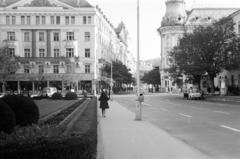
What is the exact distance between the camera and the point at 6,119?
9.14 meters

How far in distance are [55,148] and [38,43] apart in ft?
264

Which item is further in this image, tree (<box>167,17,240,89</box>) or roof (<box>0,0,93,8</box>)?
roof (<box>0,0,93,8</box>)

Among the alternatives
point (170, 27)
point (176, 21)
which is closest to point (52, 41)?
point (170, 27)

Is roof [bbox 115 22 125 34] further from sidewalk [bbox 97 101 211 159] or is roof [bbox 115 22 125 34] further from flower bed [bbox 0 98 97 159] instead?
flower bed [bbox 0 98 97 159]

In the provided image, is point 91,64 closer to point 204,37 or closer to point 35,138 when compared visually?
point 204,37

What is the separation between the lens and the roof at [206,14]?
10106 centimetres

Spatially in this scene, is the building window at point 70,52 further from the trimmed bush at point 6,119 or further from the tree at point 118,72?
the trimmed bush at point 6,119

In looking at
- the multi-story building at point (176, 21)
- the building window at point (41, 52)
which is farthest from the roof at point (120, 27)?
the building window at point (41, 52)

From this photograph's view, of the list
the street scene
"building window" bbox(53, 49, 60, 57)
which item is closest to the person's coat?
the street scene

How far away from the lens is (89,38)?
8669 cm

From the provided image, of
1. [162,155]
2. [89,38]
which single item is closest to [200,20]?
[89,38]

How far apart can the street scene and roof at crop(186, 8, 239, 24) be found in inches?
10.1

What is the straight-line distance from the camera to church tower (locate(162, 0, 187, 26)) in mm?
111188

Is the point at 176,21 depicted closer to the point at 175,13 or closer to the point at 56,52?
the point at 175,13
